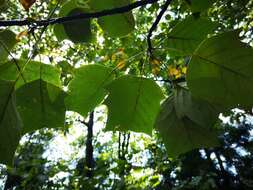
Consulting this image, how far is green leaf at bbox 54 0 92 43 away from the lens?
0.95 meters

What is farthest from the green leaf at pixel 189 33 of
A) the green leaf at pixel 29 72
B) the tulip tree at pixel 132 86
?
the green leaf at pixel 29 72

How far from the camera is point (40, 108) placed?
36.2 inches

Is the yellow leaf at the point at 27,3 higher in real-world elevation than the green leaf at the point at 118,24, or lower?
lower

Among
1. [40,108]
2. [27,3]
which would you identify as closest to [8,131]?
[40,108]

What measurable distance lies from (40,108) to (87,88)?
0.13m

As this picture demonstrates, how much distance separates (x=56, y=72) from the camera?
0.96 metres

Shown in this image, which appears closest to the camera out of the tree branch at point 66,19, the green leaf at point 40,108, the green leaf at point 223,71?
the tree branch at point 66,19

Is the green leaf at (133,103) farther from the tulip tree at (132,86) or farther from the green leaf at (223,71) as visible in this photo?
the green leaf at (223,71)

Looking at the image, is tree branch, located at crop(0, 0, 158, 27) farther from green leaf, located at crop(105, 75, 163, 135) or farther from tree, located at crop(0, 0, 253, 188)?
green leaf, located at crop(105, 75, 163, 135)

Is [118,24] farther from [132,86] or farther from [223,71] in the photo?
[223,71]

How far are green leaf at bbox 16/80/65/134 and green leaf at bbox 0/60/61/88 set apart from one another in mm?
32

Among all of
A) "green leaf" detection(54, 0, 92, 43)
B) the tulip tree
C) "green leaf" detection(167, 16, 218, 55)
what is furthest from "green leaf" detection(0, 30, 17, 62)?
"green leaf" detection(167, 16, 218, 55)

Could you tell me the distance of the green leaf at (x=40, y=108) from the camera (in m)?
0.90

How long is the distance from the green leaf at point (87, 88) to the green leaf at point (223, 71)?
0.25 meters
